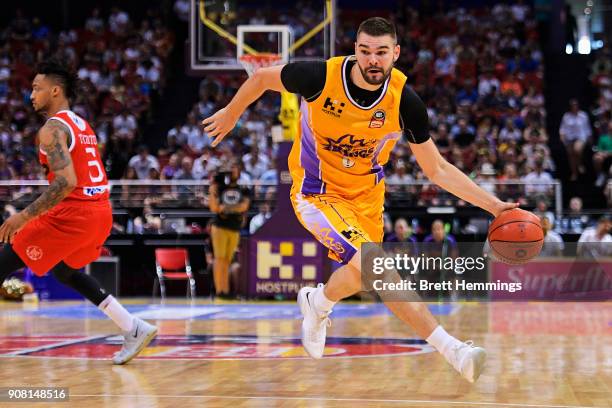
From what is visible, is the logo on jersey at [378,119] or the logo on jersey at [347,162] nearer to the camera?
the logo on jersey at [378,119]

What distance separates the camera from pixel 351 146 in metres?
5.82

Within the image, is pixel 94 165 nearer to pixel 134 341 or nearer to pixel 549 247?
pixel 134 341

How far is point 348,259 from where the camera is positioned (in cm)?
567

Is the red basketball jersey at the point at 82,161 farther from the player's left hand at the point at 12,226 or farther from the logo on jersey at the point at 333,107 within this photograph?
the logo on jersey at the point at 333,107

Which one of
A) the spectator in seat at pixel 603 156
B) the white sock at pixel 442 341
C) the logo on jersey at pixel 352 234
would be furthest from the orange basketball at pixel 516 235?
the spectator in seat at pixel 603 156

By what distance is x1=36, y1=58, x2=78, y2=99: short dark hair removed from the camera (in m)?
6.98

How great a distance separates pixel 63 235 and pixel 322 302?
1.93 meters

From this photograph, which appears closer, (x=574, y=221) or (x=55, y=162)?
(x=55, y=162)

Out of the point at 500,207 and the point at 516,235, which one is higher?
the point at 500,207

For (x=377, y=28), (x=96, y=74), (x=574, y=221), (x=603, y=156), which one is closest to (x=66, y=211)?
(x=377, y=28)

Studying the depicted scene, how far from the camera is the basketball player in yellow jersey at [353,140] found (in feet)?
18.0

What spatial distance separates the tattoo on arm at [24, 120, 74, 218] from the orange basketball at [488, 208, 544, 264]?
9.26 ft

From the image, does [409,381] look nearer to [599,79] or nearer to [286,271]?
[286,271]

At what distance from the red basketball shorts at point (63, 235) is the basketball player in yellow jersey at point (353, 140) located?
155 centimetres
